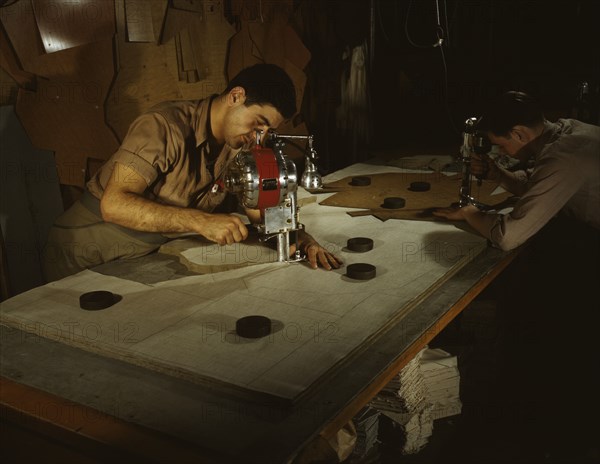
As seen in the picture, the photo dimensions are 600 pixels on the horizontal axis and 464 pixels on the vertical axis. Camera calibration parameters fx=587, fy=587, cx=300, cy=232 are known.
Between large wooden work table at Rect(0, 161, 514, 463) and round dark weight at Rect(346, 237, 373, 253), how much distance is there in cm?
76

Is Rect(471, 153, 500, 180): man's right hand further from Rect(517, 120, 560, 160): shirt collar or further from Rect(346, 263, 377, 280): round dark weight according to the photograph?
Rect(346, 263, 377, 280): round dark weight

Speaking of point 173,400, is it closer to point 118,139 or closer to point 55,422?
point 55,422

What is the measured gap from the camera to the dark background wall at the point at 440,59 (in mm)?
5703

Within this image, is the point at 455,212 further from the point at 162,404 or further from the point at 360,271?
the point at 162,404

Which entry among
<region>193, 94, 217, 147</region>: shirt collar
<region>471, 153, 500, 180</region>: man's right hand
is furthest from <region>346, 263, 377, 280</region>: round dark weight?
<region>471, 153, 500, 180</region>: man's right hand

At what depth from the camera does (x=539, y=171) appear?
2857mm

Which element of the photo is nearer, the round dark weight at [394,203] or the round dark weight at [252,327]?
the round dark weight at [252,327]

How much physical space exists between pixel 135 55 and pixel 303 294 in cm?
248

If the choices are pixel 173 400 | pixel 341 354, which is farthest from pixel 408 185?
pixel 173 400

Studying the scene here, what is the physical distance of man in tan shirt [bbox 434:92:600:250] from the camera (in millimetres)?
2822

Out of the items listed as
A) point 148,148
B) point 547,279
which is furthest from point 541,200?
point 148,148

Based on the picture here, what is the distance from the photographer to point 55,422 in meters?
1.51

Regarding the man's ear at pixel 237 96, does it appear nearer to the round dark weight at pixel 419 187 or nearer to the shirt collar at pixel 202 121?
the shirt collar at pixel 202 121

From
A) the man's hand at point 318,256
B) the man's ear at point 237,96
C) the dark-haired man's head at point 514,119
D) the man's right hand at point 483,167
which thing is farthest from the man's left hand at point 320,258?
the man's right hand at point 483,167
